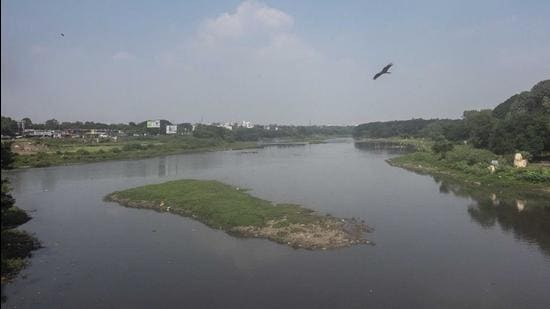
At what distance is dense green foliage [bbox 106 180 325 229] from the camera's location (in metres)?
23.2

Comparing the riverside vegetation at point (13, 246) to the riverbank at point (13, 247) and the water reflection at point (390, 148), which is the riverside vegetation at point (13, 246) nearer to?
the riverbank at point (13, 247)

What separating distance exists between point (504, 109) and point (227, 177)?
63.0 metres

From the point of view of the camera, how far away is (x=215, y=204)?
86.6 ft

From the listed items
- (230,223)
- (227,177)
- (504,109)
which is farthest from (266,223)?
(504,109)

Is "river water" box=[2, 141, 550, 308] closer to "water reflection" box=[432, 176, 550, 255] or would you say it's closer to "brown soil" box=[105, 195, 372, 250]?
"water reflection" box=[432, 176, 550, 255]

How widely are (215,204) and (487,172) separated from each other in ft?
77.9

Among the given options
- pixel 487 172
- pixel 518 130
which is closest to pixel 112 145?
pixel 487 172

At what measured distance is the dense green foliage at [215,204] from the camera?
23172 mm

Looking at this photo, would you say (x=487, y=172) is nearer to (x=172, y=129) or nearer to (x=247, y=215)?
(x=247, y=215)

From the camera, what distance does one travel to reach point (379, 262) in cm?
1730

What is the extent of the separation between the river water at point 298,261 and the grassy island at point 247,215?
0.82 meters

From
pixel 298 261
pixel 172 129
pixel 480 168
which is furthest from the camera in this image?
pixel 172 129

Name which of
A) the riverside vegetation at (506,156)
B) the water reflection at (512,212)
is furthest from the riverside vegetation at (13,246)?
the riverside vegetation at (506,156)

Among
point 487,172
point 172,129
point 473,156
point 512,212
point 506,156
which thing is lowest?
point 512,212
